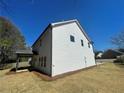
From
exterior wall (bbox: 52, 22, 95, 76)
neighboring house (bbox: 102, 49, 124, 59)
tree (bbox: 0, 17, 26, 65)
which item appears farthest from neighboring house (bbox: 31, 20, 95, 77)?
neighboring house (bbox: 102, 49, 124, 59)

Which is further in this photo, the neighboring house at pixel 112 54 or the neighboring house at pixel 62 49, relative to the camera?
the neighboring house at pixel 112 54

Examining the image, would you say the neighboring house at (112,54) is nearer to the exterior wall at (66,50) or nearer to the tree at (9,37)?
the exterior wall at (66,50)

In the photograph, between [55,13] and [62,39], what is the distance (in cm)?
473

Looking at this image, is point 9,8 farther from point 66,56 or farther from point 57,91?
point 66,56

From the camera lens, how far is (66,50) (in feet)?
47.2

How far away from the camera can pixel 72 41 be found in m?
15.9

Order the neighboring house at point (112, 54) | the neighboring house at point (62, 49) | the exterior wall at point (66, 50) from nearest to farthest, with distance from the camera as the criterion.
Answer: the neighboring house at point (62, 49) → the exterior wall at point (66, 50) → the neighboring house at point (112, 54)

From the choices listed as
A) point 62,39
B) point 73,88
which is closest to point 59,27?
point 62,39

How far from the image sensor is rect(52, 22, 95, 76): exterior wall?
12.8 meters

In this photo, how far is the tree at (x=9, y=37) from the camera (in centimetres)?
2585

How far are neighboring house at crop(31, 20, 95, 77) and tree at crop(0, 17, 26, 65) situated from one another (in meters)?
14.1

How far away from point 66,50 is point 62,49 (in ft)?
2.78

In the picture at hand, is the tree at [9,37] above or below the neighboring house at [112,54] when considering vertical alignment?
above

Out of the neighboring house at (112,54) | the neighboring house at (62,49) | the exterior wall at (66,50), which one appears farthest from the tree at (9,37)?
the neighboring house at (112,54)
